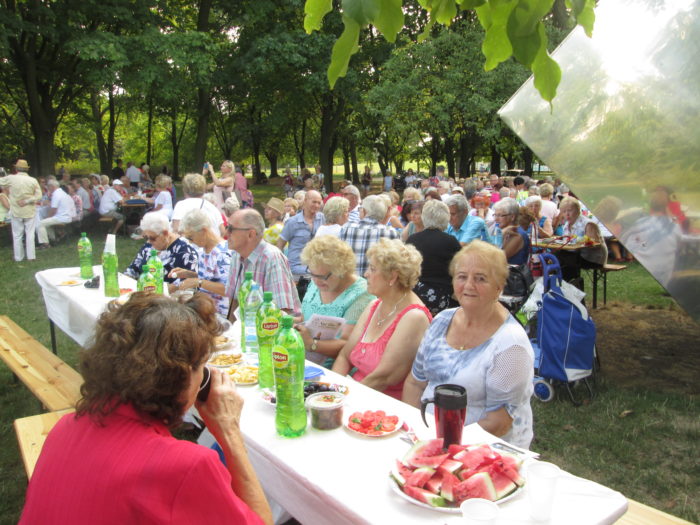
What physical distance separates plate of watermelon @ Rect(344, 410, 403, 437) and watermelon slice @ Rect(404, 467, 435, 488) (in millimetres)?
387

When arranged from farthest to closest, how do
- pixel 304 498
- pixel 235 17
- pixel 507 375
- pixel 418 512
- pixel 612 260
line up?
pixel 235 17 → pixel 612 260 → pixel 507 375 → pixel 304 498 → pixel 418 512

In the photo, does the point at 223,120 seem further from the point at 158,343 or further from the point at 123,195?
the point at 158,343

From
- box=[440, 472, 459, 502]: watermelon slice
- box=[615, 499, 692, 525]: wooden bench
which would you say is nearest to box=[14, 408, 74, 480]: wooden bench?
box=[440, 472, 459, 502]: watermelon slice

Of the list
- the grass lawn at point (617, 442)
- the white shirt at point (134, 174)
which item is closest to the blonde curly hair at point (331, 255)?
the grass lawn at point (617, 442)

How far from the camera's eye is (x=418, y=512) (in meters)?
1.71

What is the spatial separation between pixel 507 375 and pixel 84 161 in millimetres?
48122

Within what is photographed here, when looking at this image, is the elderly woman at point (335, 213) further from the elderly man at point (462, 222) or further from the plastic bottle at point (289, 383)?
the plastic bottle at point (289, 383)

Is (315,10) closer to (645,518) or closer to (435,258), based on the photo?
(645,518)

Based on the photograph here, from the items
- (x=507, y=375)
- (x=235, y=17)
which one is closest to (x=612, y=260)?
(x=507, y=375)

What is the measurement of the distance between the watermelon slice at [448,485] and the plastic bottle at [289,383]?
693 millimetres

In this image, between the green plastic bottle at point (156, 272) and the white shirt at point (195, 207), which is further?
the white shirt at point (195, 207)

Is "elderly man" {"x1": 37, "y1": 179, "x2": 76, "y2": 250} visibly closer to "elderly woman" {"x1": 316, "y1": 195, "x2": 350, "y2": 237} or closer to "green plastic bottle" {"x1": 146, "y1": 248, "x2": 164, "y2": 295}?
"elderly woman" {"x1": 316, "y1": 195, "x2": 350, "y2": 237}

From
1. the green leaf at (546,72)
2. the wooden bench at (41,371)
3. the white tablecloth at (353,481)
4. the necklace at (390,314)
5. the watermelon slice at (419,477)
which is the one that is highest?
the green leaf at (546,72)

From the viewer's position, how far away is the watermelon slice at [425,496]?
1.69 m
